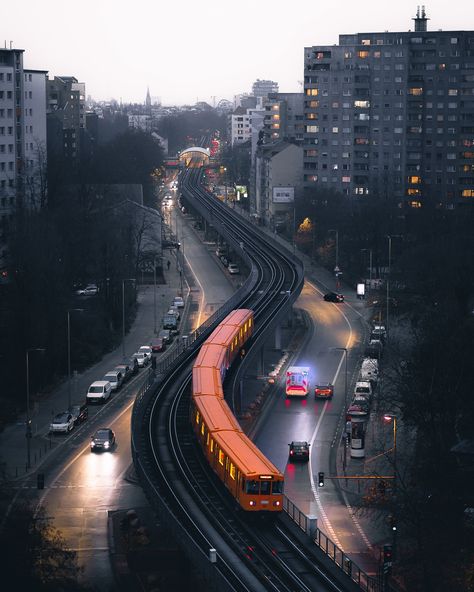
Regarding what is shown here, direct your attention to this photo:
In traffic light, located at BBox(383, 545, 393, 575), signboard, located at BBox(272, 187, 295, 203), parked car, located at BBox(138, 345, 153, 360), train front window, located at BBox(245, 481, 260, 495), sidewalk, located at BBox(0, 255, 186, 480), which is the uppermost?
signboard, located at BBox(272, 187, 295, 203)

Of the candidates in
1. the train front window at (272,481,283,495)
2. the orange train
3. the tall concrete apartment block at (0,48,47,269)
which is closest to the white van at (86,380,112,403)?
the orange train

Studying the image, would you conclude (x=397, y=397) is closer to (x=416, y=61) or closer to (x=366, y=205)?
(x=366, y=205)

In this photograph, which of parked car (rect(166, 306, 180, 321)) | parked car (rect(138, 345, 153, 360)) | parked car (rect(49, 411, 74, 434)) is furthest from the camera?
parked car (rect(166, 306, 180, 321))

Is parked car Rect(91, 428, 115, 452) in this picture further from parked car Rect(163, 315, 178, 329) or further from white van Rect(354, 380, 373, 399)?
parked car Rect(163, 315, 178, 329)

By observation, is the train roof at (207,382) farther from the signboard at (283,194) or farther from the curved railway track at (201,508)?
the signboard at (283,194)

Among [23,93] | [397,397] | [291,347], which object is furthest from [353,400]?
[23,93]

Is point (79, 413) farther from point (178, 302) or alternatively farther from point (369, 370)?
point (178, 302)

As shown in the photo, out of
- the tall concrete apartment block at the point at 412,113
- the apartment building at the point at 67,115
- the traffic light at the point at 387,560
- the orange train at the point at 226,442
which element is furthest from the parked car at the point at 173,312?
the apartment building at the point at 67,115

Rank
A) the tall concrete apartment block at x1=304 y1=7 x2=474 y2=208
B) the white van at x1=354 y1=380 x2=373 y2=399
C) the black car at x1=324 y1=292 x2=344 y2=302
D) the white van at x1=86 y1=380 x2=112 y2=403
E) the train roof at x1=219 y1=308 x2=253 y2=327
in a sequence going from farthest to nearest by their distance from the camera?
the tall concrete apartment block at x1=304 y1=7 x2=474 y2=208 → the black car at x1=324 y1=292 x2=344 y2=302 → the train roof at x1=219 y1=308 x2=253 y2=327 → the white van at x1=354 y1=380 x2=373 y2=399 → the white van at x1=86 y1=380 x2=112 y2=403
